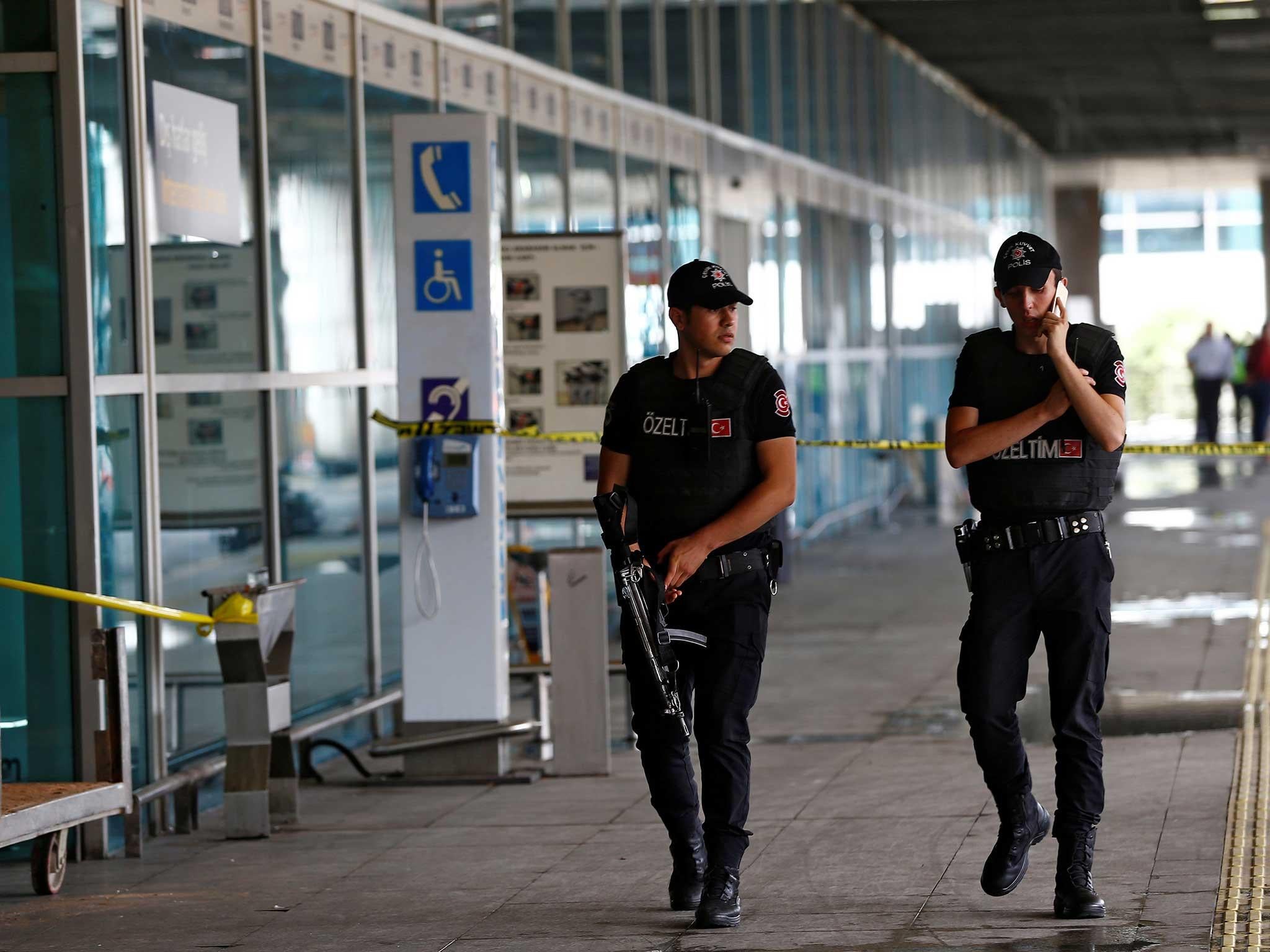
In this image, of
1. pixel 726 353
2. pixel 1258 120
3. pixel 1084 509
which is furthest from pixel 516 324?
pixel 1258 120

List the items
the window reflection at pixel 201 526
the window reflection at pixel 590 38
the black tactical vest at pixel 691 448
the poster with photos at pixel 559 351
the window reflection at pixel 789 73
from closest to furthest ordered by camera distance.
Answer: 1. the black tactical vest at pixel 691 448
2. the window reflection at pixel 201 526
3. the poster with photos at pixel 559 351
4. the window reflection at pixel 590 38
5. the window reflection at pixel 789 73

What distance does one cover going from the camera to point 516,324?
30.7ft

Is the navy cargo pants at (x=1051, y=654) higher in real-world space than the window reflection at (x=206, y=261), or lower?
lower

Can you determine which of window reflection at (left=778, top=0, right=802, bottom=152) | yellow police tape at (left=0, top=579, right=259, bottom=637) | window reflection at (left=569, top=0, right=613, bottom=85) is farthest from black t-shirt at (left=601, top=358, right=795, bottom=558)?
window reflection at (left=778, top=0, right=802, bottom=152)

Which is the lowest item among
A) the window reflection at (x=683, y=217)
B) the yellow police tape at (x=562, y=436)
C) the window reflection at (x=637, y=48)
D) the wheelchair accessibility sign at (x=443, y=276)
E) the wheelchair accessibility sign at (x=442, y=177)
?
the yellow police tape at (x=562, y=436)

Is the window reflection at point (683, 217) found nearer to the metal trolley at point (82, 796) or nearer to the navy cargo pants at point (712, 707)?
the metal trolley at point (82, 796)

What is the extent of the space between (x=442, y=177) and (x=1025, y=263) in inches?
126

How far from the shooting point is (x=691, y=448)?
5.50 m

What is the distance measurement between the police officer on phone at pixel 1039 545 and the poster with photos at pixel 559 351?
156 inches

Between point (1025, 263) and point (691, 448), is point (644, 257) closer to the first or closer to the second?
point (691, 448)

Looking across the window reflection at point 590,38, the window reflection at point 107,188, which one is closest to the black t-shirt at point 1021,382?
the window reflection at point 107,188

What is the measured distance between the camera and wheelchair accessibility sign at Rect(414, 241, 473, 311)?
25.6ft

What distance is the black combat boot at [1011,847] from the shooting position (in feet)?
17.6

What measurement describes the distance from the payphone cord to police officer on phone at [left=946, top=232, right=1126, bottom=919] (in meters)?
2.99
